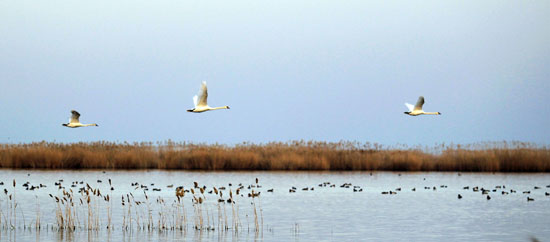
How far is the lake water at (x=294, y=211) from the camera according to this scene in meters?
13.1

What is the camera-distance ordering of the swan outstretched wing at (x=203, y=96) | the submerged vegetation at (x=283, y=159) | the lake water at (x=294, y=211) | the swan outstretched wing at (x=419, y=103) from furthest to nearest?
1. the submerged vegetation at (x=283, y=159)
2. the swan outstretched wing at (x=419, y=103)
3. the swan outstretched wing at (x=203, y=96)
4. the lake water at (x=294, y=211)

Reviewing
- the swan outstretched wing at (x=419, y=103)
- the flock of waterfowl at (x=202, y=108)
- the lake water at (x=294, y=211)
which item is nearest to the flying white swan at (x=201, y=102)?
the flock of waterfowl at (x=202, y=108)

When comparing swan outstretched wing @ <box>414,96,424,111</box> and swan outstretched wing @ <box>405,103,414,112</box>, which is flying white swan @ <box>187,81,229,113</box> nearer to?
swan outstretched wing @ <box>414,96,424,111</box>

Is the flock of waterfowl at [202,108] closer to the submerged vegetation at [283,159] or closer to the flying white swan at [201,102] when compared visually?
the flying white swan at [201,102]

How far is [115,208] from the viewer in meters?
17.3

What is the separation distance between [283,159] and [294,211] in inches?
614

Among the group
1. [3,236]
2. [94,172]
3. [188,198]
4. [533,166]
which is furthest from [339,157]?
[3,236]

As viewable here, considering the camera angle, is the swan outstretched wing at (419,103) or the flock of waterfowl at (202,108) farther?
the swan outstretched wing at (419,103)

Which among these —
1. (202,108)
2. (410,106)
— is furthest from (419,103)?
→ (202,108)

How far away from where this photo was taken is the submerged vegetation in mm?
32625

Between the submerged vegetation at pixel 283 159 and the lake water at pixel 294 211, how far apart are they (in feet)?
11.5

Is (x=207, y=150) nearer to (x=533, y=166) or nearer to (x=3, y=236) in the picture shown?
(x=533, y=166)

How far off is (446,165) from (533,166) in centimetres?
364

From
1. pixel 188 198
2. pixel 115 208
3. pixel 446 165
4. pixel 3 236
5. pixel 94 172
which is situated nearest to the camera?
pixel 3 236
